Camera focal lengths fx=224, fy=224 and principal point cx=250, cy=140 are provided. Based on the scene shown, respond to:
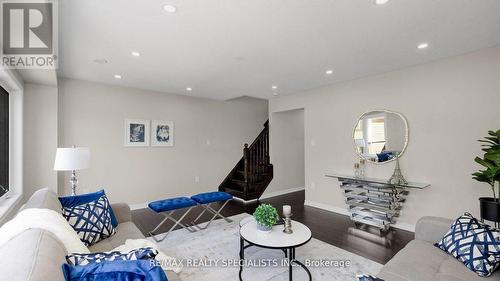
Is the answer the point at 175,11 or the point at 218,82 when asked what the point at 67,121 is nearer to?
the point at 218,82

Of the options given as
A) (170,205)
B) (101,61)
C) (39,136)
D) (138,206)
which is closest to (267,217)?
(170,205)

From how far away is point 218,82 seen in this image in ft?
13.6

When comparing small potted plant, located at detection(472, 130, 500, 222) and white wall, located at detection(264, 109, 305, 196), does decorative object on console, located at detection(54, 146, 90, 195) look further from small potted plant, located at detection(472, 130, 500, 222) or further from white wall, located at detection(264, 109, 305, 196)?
small potted plant, located at detection(472, 130, 500, 222)

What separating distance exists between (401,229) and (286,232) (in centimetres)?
239

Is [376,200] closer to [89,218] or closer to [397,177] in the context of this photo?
[397,177]

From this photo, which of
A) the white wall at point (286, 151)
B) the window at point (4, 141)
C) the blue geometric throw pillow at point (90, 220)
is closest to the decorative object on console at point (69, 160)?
the blue geometric throw pillow at point (90, 220)

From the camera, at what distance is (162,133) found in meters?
4.91

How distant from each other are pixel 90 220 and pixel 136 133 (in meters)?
2.83

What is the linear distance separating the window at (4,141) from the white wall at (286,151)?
4.58 metres

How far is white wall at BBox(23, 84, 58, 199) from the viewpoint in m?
3.38

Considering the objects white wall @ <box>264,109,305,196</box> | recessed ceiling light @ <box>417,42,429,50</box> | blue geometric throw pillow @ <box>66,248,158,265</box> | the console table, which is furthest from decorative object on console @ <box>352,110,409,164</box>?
blue geometric throw pillow @ <box>66,248,158,265</box>

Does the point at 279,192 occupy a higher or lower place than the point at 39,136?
lower

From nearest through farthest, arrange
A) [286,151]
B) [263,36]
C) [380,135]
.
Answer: [263,36]
[380,135]
[286,151]

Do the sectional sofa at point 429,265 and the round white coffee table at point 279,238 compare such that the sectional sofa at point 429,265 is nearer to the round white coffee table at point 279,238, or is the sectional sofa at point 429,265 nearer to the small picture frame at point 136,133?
the round white coffee table at point 279,238
